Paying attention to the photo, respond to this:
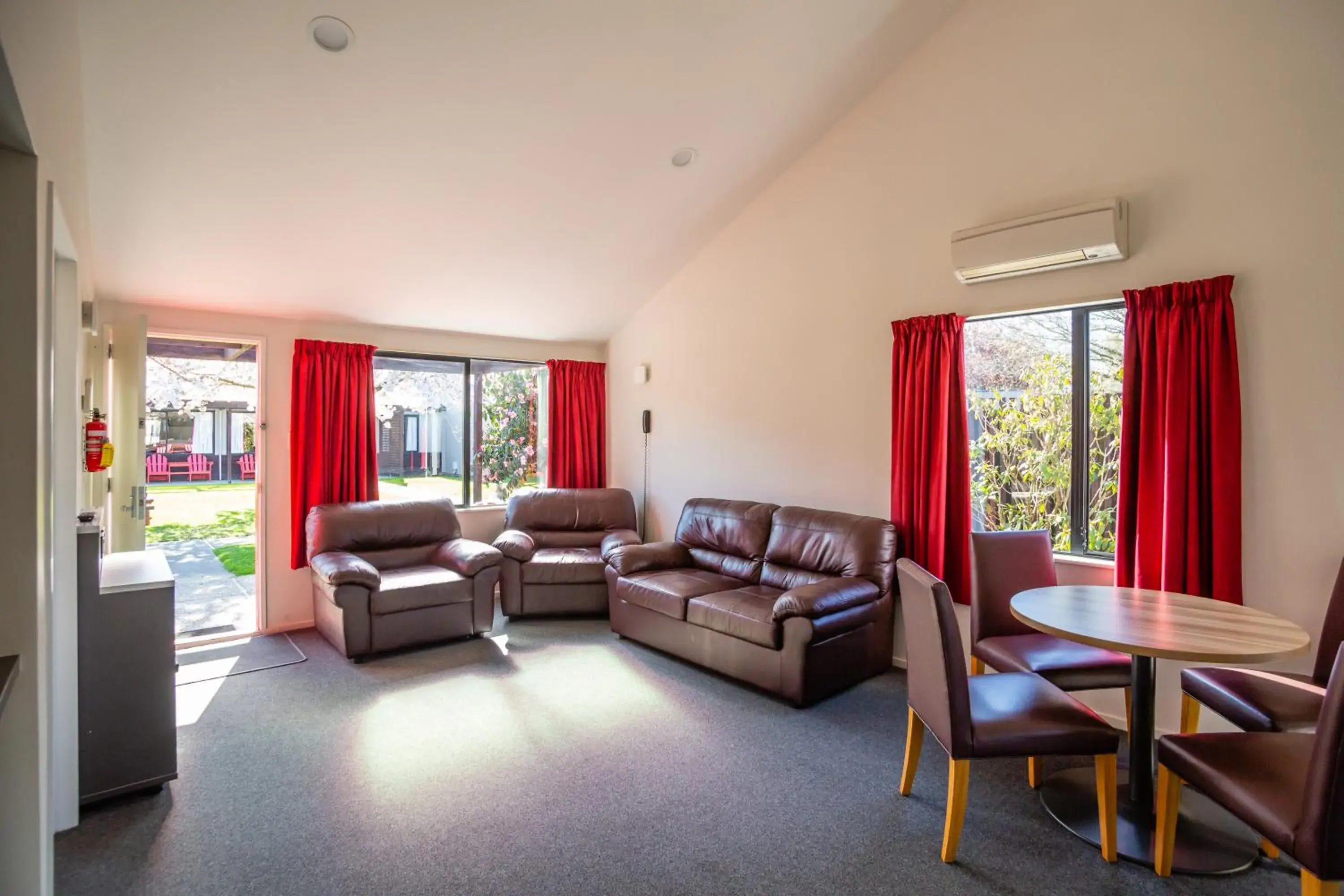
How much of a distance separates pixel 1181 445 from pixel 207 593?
7202 millimetres

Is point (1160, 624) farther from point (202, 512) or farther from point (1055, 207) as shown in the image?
point (202, 512)

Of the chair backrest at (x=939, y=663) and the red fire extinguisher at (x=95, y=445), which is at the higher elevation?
the red fire extinguisher at (x=95, y=445)

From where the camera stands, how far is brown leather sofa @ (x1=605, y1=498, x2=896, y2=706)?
339 centimetres

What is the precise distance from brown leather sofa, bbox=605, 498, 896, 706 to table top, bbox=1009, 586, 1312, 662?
109 cm

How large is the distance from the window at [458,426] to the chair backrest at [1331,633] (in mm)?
5073

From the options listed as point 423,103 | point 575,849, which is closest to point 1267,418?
point 575,849

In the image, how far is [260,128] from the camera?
300 cm

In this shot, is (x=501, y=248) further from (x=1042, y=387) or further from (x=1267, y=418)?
(x=1267, y=418)

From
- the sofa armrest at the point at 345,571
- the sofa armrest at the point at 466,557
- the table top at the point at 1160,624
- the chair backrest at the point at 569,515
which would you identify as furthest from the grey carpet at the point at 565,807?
the chair backrest at the point at 569,515

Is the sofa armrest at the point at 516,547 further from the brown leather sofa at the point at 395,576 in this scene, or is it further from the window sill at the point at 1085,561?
the window sill at the point at 1085,561

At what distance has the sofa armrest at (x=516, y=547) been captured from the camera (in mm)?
4824

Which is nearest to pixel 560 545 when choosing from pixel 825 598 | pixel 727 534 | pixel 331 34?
pixel 727 534

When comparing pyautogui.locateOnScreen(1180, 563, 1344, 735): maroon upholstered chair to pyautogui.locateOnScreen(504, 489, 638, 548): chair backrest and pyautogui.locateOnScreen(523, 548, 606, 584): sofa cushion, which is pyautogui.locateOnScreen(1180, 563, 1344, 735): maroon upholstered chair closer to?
pyautogui.locateOnScreen(523, 548, 606, 584): sofa cushion

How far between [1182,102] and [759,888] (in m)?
3.56
